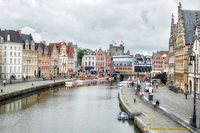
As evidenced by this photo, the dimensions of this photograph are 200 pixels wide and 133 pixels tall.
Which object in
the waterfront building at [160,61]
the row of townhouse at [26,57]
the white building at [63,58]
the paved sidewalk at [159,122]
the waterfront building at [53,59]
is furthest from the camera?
the waterfront building at [160,61]

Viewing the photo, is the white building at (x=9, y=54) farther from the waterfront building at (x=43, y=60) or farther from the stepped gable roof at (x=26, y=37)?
the waterfront building at (x=43, y=60)

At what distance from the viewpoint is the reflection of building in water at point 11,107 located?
1486 inches

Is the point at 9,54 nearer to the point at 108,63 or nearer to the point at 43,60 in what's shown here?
the point at 43,60

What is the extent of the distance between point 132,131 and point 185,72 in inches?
978

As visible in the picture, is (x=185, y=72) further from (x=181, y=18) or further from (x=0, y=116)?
(x=0, y=116)

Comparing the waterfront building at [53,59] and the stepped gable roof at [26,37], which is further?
the waterfront building at [53,59]

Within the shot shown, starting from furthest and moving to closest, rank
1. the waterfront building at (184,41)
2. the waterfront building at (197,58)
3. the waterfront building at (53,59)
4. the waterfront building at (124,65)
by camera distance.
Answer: the waterfront building at (124,65), the waterfront building at (53,59), the waterfront building at (184,41), the waterfront building at (197,58)

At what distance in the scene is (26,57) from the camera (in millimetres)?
87812

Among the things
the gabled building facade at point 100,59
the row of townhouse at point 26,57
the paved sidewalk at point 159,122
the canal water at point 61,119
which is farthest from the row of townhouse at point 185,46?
the gabled building facade at point 100,59

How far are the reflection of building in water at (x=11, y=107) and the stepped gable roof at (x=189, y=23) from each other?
3243cm

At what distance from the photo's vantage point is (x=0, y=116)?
33.7 m

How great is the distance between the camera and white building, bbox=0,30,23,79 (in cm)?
7888

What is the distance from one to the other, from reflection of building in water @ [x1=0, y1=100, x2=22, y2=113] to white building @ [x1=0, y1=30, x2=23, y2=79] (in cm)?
3771

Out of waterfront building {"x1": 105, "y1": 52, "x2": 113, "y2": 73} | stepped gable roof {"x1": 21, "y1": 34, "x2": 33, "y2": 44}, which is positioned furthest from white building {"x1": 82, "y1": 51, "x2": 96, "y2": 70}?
stepped gable roof {"x1": 21, "y1": 34, "x2": 33, "y2": 44}
